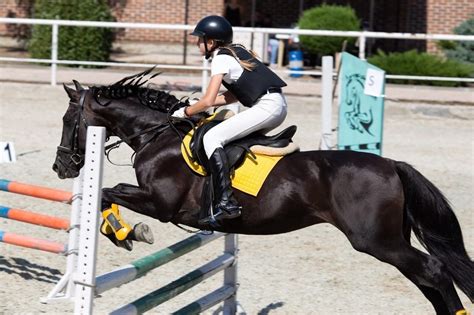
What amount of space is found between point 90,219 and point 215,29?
1593 mm

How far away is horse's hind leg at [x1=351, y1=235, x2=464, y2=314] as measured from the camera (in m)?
5.86

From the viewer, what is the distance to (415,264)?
5.86 meters

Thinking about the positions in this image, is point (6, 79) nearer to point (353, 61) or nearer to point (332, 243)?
point (353, 61)

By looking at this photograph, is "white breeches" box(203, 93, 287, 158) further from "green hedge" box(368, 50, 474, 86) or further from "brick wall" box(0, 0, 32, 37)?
"brick wall" box(0, 0, 32, 37)

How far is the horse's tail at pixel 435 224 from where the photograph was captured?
19.7 feet

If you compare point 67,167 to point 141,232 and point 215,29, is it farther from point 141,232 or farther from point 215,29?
point 215,29

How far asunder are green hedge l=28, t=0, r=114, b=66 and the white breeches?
14091 mm

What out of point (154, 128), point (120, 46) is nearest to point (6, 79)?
point (120, 46)

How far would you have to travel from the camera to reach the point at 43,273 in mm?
7613

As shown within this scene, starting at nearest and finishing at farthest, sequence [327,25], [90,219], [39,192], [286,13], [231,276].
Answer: [90,219], [231,276], [39,192], [327,25], [286,13]

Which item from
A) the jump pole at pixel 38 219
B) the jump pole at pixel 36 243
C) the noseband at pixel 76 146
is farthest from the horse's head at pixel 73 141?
the jump pole at pixel 36 243

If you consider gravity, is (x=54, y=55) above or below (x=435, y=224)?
above

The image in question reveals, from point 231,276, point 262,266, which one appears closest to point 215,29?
point 231,276

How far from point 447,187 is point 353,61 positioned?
1.98m
